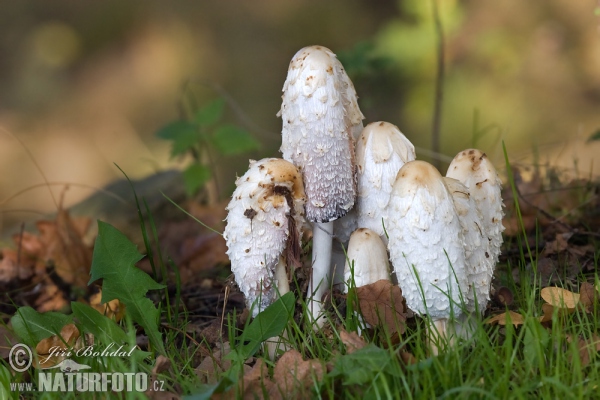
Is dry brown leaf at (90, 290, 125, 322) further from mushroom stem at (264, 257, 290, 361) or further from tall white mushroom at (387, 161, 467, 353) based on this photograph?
tall white mushroom at (387, 161, 467, 353)

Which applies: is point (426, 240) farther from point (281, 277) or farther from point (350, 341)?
point (281, 277)

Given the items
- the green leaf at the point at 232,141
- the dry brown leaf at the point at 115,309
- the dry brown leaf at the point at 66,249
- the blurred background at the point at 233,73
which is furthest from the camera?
the blurred background at the point at 233,73

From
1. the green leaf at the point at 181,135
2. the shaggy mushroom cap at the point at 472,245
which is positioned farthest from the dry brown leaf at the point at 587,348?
the green leaf at the point at 181,135

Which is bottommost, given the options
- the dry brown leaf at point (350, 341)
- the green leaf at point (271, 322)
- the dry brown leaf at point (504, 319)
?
the dry brown leaf at point (504, 319)

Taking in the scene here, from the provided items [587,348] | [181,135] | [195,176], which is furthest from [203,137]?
[587,348]

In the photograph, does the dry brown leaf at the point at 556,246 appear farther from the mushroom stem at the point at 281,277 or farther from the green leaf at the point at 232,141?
the green leaf at the point at 232,141

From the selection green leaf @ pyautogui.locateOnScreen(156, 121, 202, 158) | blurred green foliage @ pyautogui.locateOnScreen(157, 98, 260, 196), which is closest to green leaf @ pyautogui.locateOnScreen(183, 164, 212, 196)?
blurred green foliage @ pyautogui.locateOnScreen(157, 98, 260, 196)

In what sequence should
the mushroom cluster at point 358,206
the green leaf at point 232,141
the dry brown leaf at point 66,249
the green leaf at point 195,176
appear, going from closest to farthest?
the mushroom cluster at point 358,206, the dry brown leaf at point 66,249, the green leaf at point 232,141, the green leaf at point 195,176
